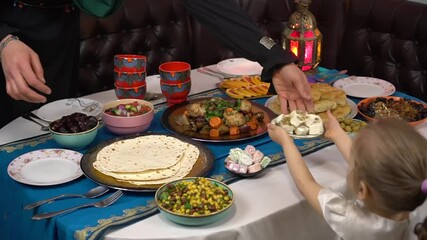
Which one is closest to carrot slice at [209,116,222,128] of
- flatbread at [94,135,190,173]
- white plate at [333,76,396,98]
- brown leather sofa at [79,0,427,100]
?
flatbread at [94,135,190,173]

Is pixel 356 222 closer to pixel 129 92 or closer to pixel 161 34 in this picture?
pixel 129 92

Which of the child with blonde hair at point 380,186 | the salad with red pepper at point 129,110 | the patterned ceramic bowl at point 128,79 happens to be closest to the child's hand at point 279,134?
the child with blonde hair at point 380,186

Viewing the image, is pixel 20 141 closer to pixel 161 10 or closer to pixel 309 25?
pixel 309 25

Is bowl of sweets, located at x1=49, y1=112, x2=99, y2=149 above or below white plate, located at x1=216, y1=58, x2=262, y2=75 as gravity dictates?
above

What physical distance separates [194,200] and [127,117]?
0.49 meters

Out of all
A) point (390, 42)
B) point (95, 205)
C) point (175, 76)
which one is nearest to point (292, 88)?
Result: point (175, 76)

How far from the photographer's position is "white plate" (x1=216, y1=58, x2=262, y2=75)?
231cm

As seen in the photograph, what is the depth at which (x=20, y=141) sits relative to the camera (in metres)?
1.69

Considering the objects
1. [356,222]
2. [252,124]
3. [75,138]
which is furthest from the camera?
[252,124]

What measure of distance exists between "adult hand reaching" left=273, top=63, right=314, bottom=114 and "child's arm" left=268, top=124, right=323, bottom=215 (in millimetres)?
277

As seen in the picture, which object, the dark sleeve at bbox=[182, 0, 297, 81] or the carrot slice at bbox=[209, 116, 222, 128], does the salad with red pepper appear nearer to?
the carrot slice at bbox=[209, 116, 222, 128]

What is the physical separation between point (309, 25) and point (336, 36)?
1206 millimetres

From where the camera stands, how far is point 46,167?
150 cm

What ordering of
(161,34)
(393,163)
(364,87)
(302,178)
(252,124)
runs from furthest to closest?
(161,34) → (364,87) → (252,124) → (302,178) → (393,163)
